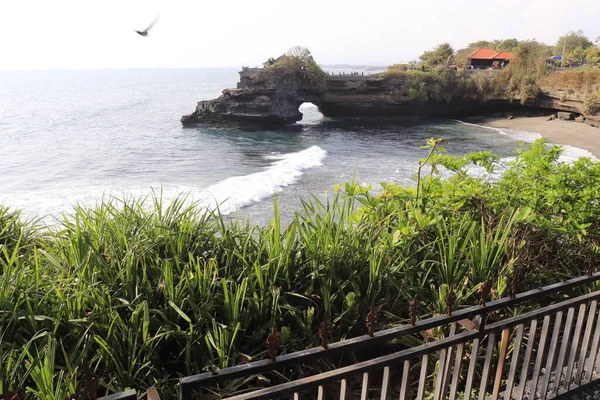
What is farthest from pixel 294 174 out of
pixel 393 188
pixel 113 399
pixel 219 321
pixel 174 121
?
pixel 174 121

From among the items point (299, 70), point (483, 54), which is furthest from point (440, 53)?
point (299, 70)

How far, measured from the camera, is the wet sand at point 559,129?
29297 mm

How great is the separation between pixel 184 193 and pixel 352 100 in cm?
2870

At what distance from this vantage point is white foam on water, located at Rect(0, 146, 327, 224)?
17.5 metres

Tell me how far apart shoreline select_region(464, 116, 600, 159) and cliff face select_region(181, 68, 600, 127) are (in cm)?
220

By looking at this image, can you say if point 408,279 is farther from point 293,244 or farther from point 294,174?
point 294,174

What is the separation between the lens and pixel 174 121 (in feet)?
155

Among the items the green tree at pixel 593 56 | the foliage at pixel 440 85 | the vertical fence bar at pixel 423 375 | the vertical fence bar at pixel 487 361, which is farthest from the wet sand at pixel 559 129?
the vertical fence bar at pixel 423 375

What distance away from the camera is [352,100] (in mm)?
43438

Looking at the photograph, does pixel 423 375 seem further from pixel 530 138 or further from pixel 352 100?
pixel 352 100

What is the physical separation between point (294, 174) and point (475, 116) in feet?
95.0

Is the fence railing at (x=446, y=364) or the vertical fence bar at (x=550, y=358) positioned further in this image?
the vertical fence bar at (x=550, y=358)

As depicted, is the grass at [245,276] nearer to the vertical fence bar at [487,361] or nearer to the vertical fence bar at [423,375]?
the vertical fence bar at [487,361]

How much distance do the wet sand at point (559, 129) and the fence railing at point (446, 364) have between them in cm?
2674
